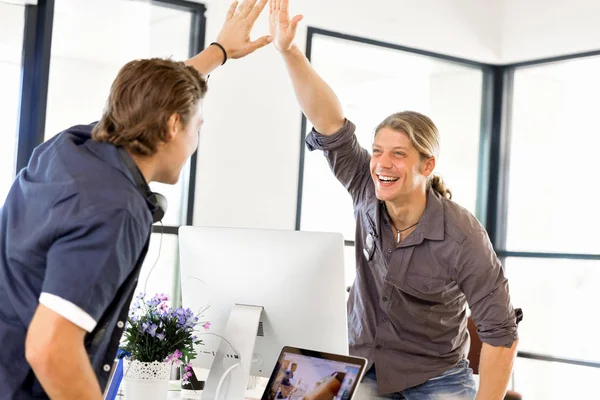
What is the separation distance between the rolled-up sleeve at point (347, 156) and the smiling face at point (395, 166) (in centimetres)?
13

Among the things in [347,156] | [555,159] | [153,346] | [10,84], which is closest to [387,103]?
[555,159]

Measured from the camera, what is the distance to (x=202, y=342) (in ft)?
7.72

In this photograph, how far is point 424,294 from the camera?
2461mm

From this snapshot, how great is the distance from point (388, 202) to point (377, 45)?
92.5 inches

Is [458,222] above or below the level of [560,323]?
above

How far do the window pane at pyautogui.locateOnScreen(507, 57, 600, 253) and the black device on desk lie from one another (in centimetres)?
312

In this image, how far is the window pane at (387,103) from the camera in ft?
15.0

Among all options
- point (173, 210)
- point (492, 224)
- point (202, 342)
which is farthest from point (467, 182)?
point (202, 342)

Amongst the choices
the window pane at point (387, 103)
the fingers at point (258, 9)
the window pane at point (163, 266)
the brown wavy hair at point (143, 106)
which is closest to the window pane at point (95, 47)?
the window pane at point (163, 266)

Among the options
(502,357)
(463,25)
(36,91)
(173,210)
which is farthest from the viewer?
(463,25)

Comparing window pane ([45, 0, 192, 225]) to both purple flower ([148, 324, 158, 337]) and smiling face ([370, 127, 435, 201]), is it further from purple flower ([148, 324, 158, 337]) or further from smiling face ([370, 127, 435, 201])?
purple flower ([148, 324, 158, 337])

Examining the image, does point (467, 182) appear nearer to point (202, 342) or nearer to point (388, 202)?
point (388, 202)

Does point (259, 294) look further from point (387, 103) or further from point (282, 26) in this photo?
point (387, 103)

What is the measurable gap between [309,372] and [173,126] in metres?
0.77
